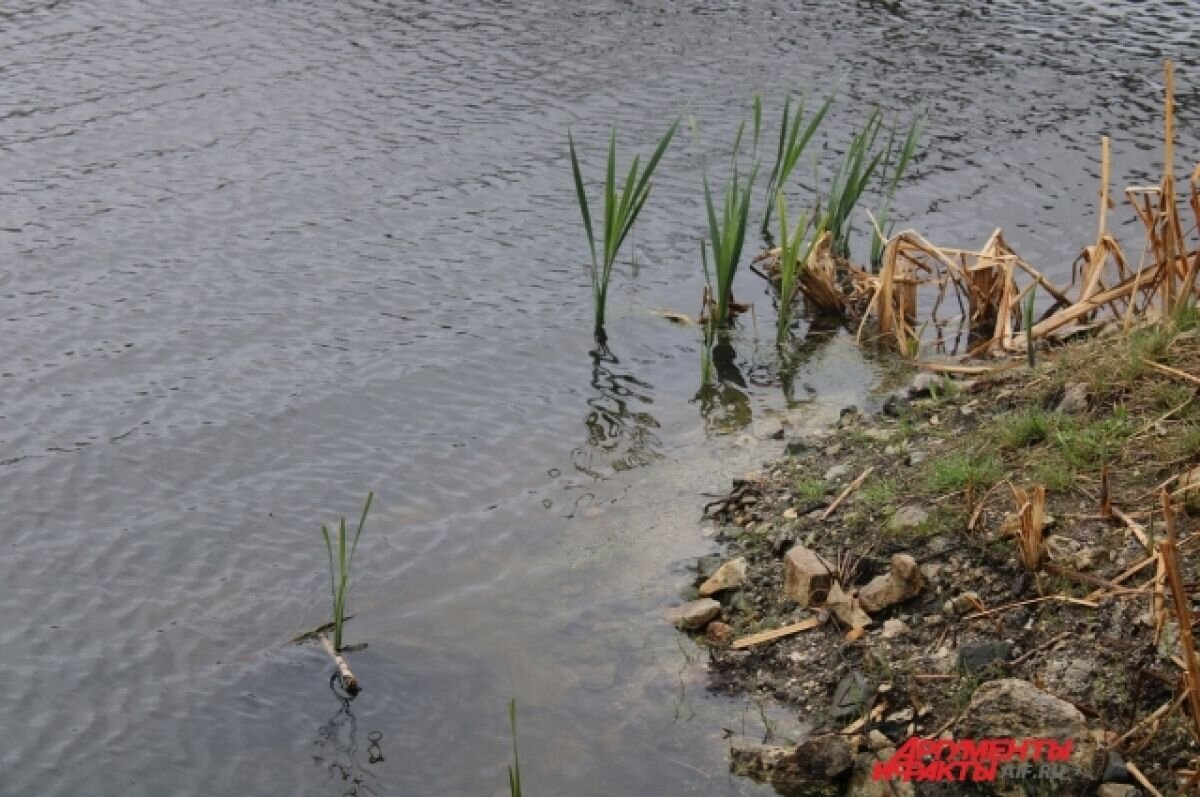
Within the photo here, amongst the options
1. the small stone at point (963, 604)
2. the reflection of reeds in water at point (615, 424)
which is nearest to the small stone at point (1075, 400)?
the small stone at point (963, 604)

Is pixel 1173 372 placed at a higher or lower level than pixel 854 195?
higher

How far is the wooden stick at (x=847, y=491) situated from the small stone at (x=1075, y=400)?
2.45 feet

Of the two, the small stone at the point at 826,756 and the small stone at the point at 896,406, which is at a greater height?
the small stone at the point at 826,756

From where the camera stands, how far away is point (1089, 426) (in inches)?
194

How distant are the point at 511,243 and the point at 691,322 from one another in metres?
1.33

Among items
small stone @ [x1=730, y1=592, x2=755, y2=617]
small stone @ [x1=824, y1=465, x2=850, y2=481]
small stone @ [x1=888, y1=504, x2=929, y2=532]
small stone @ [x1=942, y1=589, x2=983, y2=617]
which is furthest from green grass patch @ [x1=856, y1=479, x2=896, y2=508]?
small stone @ [x1=942, y1=589, x2=983, y2=617]

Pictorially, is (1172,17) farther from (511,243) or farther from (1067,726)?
(1067,726)

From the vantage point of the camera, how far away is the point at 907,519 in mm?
4801

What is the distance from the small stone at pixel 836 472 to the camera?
5469 mm

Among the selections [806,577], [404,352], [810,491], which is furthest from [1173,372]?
[404,352]

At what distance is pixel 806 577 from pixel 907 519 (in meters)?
0.42

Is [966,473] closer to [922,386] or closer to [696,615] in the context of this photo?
[696,615]

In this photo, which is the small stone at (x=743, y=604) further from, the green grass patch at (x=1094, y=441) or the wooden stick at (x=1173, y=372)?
the wooden stick at (x=1173, y=372)

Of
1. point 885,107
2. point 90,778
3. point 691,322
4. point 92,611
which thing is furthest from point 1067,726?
point 885,107
